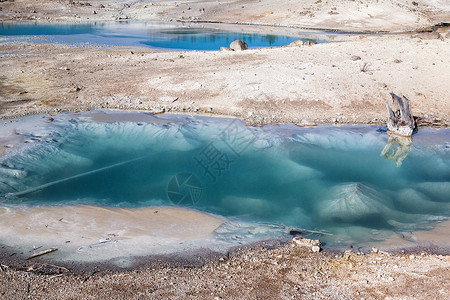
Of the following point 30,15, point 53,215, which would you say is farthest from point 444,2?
point 53,215

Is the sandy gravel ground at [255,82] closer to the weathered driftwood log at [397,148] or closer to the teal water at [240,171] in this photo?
the teal water at [240,171]

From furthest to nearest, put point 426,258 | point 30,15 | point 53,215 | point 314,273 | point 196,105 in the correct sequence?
point 30,15 < point 196,105 < point 53,215 < point 426,258 < point 314,273

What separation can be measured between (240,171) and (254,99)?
3937 mm

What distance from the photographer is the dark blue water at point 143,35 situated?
23.0 m

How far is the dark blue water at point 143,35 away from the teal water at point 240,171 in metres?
12.5

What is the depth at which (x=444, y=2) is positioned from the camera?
1481 inches

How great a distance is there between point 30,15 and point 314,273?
39.7 m

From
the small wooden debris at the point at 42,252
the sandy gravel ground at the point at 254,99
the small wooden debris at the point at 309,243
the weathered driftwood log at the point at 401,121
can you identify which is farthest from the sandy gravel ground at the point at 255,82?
the small wooden debris at the point at 42,252

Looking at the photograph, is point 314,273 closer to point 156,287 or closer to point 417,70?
point 156,287

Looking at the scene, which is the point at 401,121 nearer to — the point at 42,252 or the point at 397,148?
the point at 397,148

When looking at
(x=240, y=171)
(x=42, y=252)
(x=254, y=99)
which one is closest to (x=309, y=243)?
(x=240, y=171)

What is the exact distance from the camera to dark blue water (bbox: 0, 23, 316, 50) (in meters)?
23.0

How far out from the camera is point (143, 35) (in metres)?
26.8

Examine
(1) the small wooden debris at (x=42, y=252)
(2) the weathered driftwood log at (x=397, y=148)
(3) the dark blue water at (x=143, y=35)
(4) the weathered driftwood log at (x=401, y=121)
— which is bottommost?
(1) the small wooden debris at (x=42, y=252)
